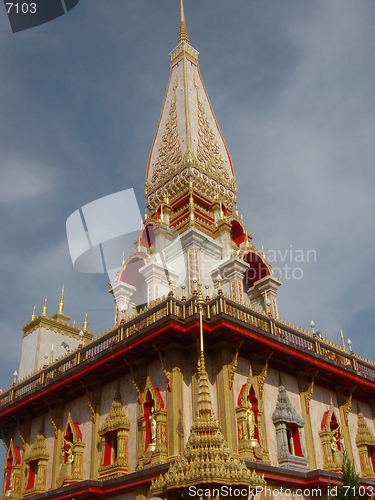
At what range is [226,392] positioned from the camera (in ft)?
57.8

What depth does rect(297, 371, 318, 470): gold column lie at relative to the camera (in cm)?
1992

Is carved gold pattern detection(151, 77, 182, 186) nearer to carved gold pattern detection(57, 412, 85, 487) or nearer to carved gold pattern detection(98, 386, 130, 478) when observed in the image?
carved gold pattern detection(98, 386, 130, 478)

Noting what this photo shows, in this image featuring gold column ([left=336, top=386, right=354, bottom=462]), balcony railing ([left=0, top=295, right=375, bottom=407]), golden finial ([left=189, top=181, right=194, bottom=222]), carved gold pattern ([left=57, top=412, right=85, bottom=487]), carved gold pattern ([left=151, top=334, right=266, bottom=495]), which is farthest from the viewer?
golden finial ([left=189, top=181, right=194, bottom=222])

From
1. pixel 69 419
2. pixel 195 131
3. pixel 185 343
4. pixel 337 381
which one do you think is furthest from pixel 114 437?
pixel 195 131

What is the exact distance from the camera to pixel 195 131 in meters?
32.5

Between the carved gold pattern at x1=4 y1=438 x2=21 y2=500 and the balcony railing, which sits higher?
the balcony railing

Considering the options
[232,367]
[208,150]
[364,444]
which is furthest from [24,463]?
[208,150]

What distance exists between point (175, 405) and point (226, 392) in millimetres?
1662

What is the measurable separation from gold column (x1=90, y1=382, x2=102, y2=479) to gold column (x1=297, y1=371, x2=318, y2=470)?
763 cm

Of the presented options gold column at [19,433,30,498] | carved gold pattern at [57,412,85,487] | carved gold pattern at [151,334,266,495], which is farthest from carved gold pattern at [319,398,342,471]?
gold column at [19,433,30,498]

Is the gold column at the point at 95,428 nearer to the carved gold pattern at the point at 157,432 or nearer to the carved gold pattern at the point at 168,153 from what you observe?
the carved gold pattern at the point at 157,432

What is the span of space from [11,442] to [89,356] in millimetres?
7696

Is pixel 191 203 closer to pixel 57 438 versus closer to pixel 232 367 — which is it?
pixel 232 367

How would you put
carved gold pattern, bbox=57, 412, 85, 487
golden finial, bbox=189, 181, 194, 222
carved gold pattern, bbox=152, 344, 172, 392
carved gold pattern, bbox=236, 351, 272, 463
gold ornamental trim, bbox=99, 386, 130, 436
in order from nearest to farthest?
carved gold pattern, bbox=236, 351, 272, 463 → carved gold pattern, bbox=152, 344, 172, 392 → gold ornamental trim, bbox=99, 386, 130, 436 → carved gold pattern, bbox=57, 412, 85, 487 → golden finial, bbox=189, 181, 194, 222
